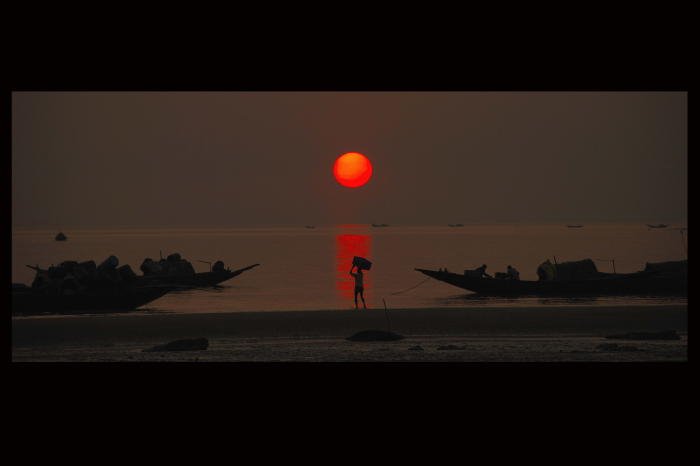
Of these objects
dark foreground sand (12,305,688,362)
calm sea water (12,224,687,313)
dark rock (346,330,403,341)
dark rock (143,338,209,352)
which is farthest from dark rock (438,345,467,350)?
calm sea water (12,224,687,313)

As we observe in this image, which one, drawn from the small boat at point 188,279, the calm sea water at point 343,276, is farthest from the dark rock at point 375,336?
the small boat at point 188,279

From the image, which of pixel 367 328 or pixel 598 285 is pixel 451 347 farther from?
pixel 598 285

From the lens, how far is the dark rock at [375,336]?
Result: 45.0 ft

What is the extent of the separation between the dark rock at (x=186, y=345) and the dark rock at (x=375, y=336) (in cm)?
241

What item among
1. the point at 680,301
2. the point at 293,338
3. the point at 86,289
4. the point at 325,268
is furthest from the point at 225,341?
the point at 325,268

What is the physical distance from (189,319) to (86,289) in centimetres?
261

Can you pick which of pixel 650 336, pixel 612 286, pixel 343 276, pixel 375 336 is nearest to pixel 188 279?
pixel 343 276

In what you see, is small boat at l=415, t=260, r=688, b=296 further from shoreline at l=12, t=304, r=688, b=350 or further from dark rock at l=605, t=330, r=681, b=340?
dark rock at l=605, t=330, r=681, b=340

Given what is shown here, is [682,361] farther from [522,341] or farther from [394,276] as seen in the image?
[394,276]

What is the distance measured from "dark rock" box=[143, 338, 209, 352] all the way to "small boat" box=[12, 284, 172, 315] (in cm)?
420

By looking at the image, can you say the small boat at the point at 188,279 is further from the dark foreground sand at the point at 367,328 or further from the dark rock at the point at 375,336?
the dark rock at the point at 375,336

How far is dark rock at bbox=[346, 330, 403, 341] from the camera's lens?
45.0 ft

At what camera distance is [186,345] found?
43.7 feet

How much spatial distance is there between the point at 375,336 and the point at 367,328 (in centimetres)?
124
